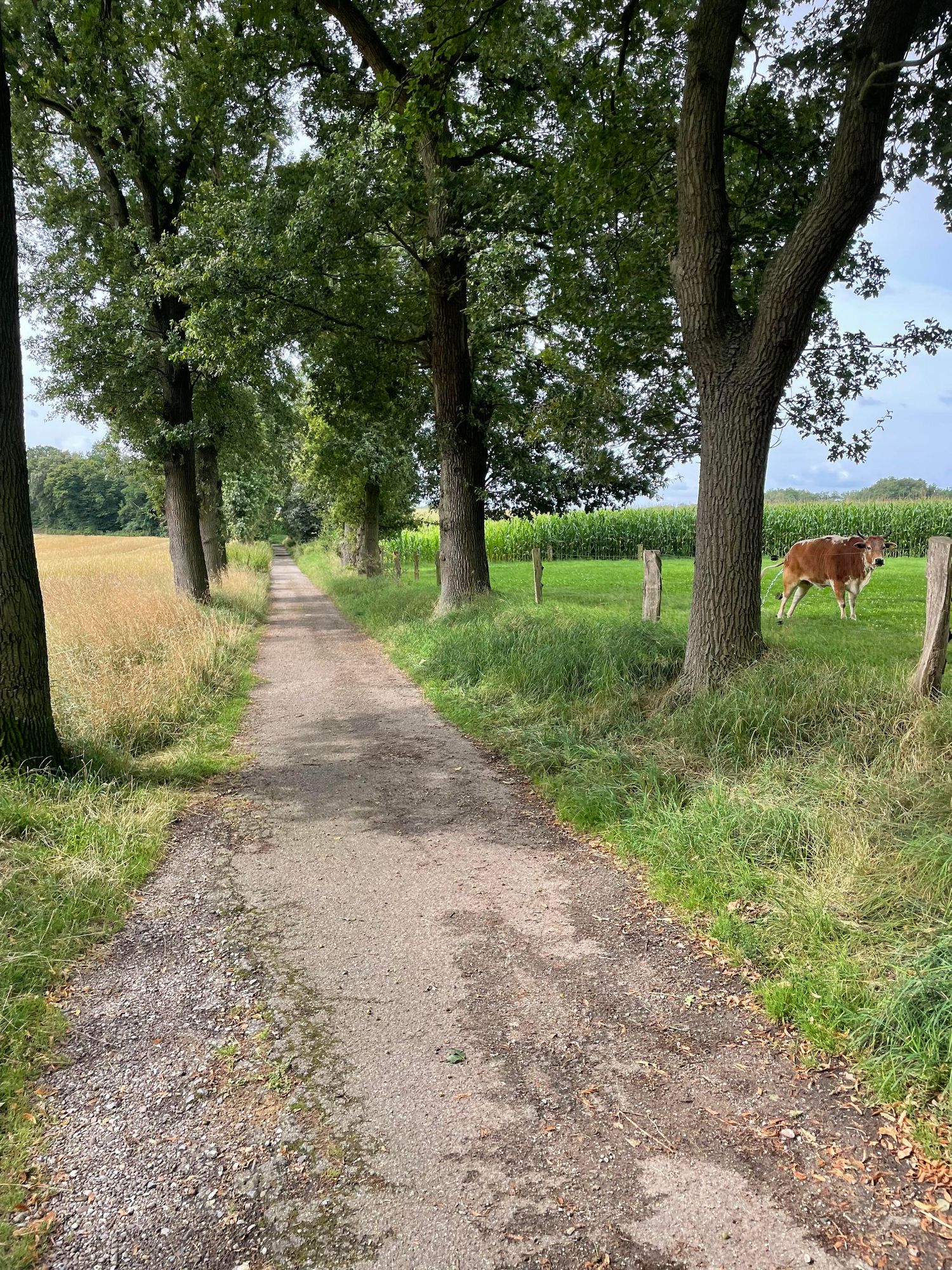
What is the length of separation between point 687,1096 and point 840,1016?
0.78m

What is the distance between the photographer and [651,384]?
13047 mm

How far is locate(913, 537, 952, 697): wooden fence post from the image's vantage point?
6.33m

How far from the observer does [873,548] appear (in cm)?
1256

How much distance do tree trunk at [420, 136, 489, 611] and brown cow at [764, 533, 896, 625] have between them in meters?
5.46

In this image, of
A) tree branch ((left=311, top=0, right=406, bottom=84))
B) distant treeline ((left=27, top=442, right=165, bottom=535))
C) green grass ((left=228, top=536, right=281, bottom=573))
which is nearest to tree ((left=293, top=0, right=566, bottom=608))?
tree branch ((left=311, top=0, right=406, bottom=84))

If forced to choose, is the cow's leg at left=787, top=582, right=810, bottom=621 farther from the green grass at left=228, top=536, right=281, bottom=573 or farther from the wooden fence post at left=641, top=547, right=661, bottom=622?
the green grass at left=228, top=536, right=281, bottom=573

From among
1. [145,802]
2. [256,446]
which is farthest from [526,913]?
[256,446]

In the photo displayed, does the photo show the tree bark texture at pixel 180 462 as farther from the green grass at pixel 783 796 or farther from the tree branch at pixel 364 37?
the green grass at pixel 783 796

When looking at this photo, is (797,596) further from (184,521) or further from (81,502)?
(81,502)

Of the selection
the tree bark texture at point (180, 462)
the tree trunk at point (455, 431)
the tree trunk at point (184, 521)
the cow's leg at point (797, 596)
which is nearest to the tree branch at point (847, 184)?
the cow's leg at point (797, 596)

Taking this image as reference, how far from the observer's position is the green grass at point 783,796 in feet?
11.1

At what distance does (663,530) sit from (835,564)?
35.4m

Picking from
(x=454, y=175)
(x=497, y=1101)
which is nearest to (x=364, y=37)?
(x=454, y=175)

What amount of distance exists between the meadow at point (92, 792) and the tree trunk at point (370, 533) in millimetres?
14600
